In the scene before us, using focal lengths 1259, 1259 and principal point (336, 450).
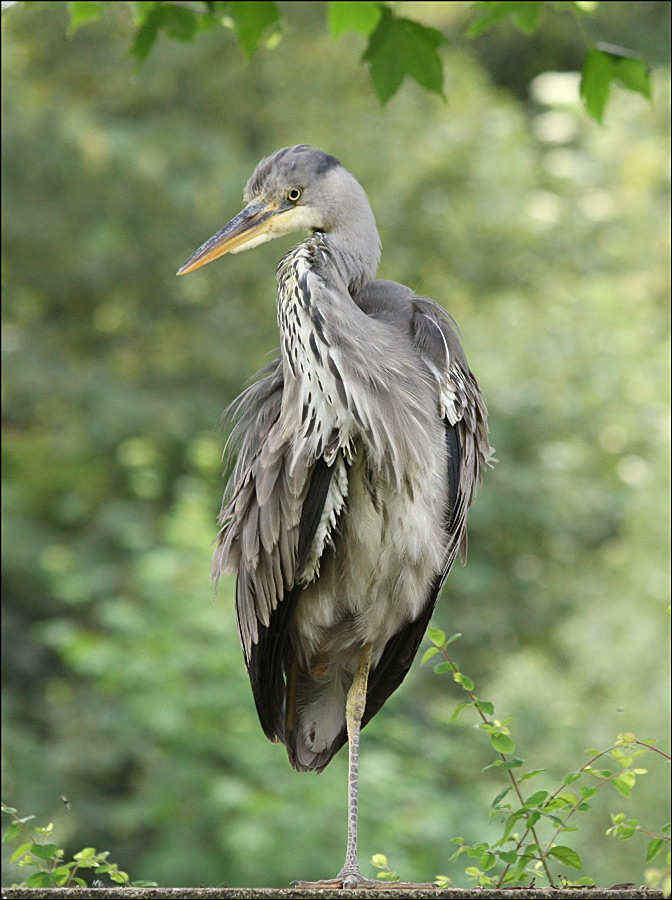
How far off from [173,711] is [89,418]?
2.49 metres

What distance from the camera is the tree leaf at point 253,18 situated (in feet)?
7.36

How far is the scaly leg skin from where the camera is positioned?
2.50 metres

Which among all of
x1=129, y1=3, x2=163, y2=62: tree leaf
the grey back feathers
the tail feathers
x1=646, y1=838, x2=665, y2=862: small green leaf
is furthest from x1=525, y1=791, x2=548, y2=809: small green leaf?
x1=129, y1=3, x2=163, y2=62: tree leaf

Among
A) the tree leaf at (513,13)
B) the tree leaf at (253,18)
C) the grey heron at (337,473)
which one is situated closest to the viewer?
the tree leaf at (253,18)

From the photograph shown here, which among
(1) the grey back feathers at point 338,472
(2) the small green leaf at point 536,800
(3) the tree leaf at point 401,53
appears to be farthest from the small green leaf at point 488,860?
(3) the tree leaf at point 401,53

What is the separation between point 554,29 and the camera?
461 inches

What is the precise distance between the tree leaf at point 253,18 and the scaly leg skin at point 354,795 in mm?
1421

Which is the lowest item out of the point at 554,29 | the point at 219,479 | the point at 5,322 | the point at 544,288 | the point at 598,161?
the point at 219,479

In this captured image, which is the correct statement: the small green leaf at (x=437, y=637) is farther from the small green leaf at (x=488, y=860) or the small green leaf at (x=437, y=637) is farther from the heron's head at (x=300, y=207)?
the heron's head at (x=300, y=207)

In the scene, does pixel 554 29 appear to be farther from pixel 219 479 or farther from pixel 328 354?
pixel 328 354

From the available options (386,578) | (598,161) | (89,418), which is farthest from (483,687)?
(386,578)

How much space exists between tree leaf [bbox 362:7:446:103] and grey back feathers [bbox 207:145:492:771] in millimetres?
565

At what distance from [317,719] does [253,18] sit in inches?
65.8

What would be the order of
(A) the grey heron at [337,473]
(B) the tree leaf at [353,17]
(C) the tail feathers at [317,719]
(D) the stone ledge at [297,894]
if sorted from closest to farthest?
(D) the stone ledge at [297,894], (B) the tree leaf at [353,17], (A) the grey heron at [337,473], (C) the tail feathers at [317,719]
